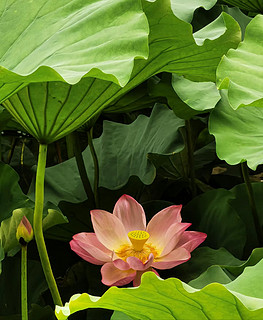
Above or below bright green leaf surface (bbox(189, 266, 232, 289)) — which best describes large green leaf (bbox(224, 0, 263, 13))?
above

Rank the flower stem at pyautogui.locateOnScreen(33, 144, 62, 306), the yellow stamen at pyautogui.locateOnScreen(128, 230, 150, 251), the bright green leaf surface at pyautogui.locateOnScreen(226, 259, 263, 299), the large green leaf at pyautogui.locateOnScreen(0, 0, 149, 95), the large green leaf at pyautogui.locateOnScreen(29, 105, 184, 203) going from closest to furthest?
the bright green leaf surface at pyautogui.locateOnScreen(226, 259, 263, 299) → the large green leaf at pyautogui.locateOnScreen(0, 0, 149, 95) → the flower stem at pyautogui.locateOnScreen(33, 144, 62, 306) → the yellow stamen at pyautogui.locateOnScreen(128, 230, 150, 251) → the large green leaf at pyautogui.locateOnScreen(29, 105, 184, 203)

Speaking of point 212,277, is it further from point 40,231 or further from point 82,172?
point 82,172

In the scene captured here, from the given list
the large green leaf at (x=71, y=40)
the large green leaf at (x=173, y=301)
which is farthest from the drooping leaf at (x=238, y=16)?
the large green leaf at (x=173, y=301)

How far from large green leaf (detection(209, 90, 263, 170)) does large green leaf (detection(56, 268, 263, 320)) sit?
37 centimetres

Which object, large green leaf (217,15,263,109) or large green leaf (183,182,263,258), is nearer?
large green leaf (217,15,263,109)

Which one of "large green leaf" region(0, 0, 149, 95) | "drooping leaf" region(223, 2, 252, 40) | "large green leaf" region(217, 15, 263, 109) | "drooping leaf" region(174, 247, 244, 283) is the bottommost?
"drooping leaf" region(174, 247, 244, 283)

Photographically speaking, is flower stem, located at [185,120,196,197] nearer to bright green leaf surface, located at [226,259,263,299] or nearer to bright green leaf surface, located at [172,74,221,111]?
bright green leaf surface, located at [172,74,221,111]

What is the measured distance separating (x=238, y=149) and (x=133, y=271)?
24 centimetres

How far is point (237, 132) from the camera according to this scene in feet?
3.39

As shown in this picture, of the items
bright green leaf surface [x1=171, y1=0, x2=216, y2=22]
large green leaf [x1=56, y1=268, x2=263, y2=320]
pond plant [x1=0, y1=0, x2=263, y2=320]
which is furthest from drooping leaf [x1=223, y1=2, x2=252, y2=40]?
large green leaf [x1=56, y1=268, x2=263, y2=320]

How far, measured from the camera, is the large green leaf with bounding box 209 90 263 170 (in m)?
0.97

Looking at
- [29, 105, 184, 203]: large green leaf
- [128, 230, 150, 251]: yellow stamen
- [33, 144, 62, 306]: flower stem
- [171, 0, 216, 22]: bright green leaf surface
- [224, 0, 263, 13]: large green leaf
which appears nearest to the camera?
[33, 144, 62, 306]: flower stem

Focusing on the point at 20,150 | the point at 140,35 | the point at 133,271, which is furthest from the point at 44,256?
the point at 20,150

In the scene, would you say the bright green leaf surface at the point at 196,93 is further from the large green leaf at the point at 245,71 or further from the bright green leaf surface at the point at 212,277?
the bright green leaf surface at the point at 212,277
